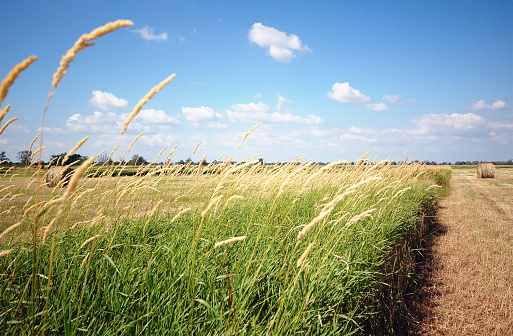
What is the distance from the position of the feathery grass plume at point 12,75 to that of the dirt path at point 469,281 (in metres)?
3.84

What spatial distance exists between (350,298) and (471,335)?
1705 millimetres

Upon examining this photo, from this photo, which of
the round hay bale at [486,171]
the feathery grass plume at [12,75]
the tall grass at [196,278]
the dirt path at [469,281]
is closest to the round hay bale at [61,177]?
the tall grass at [196,278]

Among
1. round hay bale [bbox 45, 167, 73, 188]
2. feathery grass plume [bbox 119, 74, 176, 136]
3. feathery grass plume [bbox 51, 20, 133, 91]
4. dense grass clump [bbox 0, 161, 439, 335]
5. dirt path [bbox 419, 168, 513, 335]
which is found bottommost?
dirt path [bbox 419, 168, 513, 335]

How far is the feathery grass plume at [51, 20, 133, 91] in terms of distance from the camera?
97 cm

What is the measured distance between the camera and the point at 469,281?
4.01m

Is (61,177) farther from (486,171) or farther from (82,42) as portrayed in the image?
(486,171)

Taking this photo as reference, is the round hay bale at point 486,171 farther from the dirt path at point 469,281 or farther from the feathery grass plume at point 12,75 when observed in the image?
the feathery grass plume at point 12,75

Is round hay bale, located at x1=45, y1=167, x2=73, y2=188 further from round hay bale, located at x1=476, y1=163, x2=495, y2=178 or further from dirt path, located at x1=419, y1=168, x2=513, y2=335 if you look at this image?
round hay bale, located at x1=476, y1=163, x2=495, y2=178

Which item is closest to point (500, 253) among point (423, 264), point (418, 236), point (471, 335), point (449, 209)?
point (418, 236)

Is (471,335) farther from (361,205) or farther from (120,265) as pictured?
(120,265)

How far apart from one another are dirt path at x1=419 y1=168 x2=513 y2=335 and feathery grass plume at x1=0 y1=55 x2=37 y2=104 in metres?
3.84

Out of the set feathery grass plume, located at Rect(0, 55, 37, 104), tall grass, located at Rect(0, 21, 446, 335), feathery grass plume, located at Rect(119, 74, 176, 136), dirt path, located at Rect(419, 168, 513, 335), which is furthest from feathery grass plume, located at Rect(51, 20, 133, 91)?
dirt path, located at Rect(419, 168, 513, 335)

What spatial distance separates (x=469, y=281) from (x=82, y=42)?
17.5 ft

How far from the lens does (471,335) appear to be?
286 centimetres
